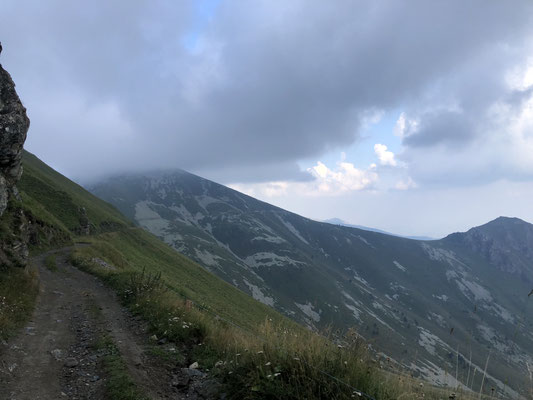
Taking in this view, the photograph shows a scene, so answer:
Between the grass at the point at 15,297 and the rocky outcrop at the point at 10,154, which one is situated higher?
the rocky outcrop at the point at 10,154

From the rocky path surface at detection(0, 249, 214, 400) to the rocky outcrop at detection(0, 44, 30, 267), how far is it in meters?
8.18

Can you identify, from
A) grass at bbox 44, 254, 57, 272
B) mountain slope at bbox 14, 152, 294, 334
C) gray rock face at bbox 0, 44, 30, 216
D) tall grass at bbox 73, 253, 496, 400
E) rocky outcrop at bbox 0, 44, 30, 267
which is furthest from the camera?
mountain slope at bbox 14, 152, 294, 334

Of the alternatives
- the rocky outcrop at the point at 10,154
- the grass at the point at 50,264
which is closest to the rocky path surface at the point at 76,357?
the rocky outcrop at the point at 10,154

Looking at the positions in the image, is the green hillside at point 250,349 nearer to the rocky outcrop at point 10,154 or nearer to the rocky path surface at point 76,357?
the rocky path surface at point 76,357

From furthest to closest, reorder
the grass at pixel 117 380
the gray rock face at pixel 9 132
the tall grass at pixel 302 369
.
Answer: the gray rock face at pixel 9 132, the grass at pixel 117 380, the tall grass at pixel 302 369

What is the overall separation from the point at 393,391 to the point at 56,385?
8606mm

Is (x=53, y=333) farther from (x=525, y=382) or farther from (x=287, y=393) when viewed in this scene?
(x=525, y=382)

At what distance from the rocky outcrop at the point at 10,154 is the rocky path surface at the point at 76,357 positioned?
26.8ft

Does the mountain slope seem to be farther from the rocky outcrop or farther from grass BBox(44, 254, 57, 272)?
the rocky outcrop

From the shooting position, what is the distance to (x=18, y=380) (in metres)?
8.86

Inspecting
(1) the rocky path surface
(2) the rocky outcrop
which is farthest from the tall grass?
(2) the rocky outcrop

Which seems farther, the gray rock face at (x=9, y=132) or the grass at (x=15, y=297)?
the gray rock face at (x=9, y=132)

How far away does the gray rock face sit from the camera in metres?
24.8

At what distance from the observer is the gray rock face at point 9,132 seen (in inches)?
977
